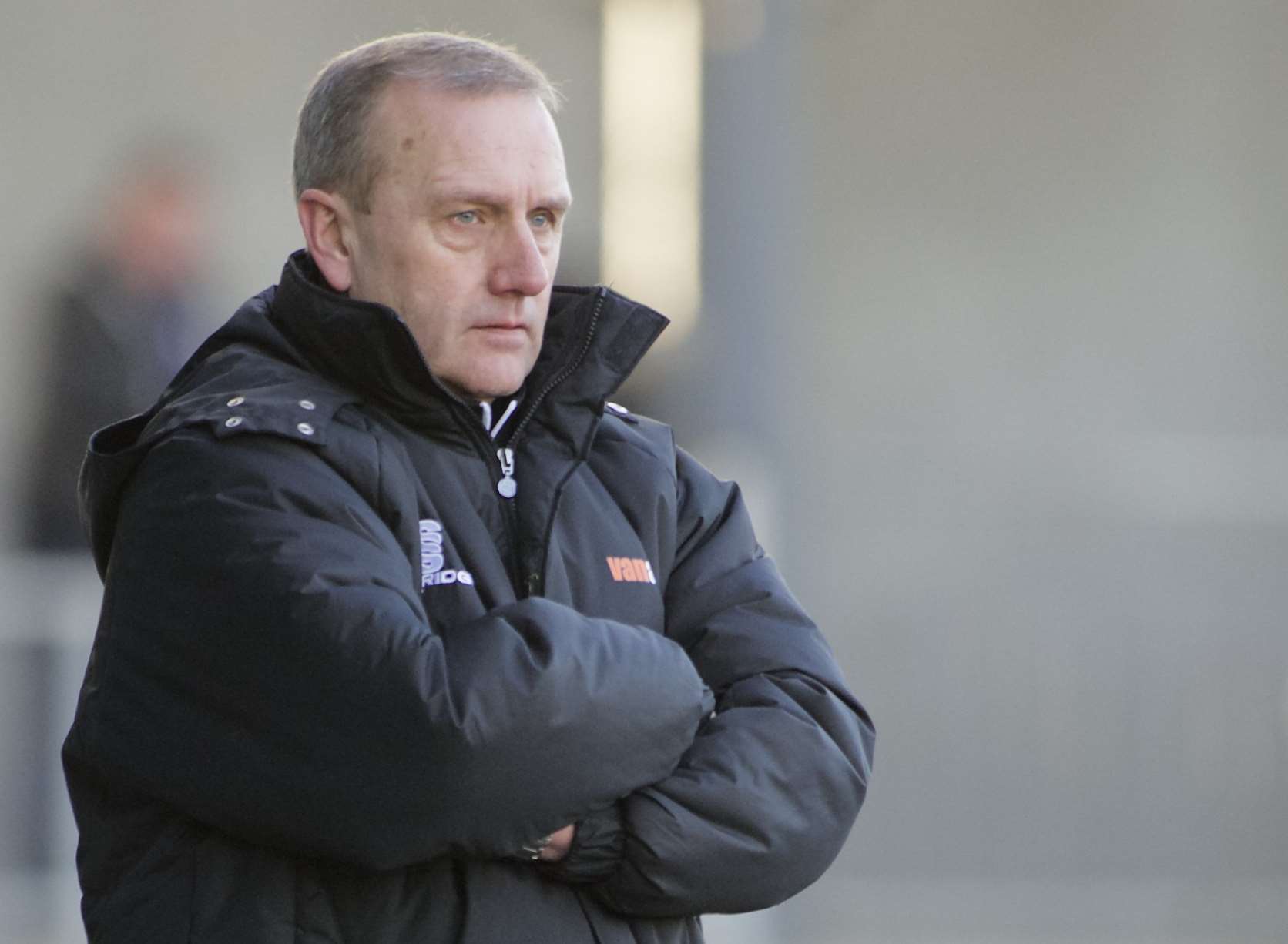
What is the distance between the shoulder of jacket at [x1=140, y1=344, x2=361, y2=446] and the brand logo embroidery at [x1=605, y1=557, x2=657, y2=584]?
346mm

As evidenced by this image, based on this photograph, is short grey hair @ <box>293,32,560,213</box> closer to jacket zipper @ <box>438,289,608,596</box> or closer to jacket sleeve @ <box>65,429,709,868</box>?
jacket zipper @ <box>438,289,608,596</box>

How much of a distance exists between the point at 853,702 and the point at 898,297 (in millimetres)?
8623

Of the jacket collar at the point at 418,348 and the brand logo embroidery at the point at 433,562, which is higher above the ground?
the jacket collar at the point at 418,348

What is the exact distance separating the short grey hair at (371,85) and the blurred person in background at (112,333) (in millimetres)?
3822

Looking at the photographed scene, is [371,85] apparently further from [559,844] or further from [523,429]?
[559,844]

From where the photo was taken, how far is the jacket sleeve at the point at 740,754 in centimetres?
254

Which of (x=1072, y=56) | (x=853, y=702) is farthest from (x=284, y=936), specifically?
(x=1072, y=56)

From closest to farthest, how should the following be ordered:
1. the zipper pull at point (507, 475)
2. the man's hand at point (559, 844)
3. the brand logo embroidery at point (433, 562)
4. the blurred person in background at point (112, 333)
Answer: the man's hand at point (559, 844), the brand logo embroidery at point (433, 562), the zipper pull at point (507, 475), the blurred person in background at point (112, 333)

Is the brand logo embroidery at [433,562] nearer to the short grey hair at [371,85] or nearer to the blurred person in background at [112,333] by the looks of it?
the short grey hair at [371,85]

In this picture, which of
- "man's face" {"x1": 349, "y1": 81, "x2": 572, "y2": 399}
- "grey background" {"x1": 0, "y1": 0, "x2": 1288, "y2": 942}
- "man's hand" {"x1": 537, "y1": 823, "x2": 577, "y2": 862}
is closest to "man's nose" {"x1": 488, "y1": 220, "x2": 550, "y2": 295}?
"man's face" {"x1": 349, "y1": 81, "x2": 572, "y2": 399}

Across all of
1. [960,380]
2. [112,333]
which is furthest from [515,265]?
[960,380]

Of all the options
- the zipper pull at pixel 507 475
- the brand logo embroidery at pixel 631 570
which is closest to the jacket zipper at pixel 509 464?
the zipper pull at pixel 507 475

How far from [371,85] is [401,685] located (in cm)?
76

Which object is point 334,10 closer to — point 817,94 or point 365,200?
point 817,94
